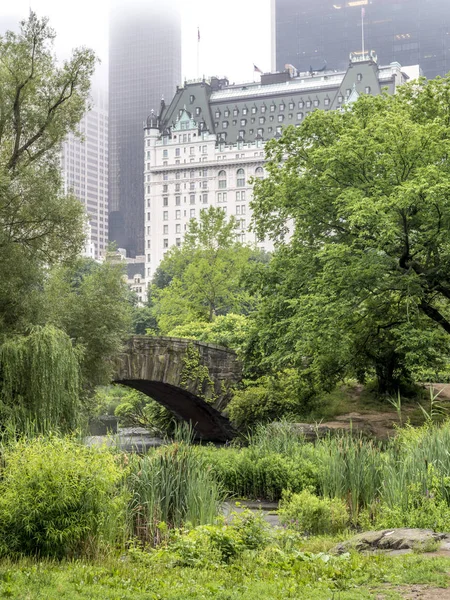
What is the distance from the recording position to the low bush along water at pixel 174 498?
10320 mm

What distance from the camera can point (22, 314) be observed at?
22172 mm

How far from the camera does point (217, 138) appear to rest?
144 m

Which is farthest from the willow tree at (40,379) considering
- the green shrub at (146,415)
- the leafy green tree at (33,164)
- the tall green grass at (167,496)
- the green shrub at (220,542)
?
the green shrub at (146,415)

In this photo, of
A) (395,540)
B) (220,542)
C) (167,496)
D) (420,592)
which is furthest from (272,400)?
(420,592)

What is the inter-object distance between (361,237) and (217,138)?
124216mm

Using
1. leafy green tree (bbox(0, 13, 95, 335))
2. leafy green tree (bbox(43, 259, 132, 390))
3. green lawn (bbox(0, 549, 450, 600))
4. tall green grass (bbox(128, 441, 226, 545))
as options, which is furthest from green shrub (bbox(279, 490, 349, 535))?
leafy green tree (bbox(43, 259, 132, 390))

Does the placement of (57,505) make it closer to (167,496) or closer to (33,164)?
(167,496)

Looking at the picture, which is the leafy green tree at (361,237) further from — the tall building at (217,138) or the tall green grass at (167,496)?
the tall building at (217,138)

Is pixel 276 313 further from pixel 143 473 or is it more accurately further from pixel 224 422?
pixel 143 473

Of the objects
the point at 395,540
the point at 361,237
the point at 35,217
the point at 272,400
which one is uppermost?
the point at 35,217

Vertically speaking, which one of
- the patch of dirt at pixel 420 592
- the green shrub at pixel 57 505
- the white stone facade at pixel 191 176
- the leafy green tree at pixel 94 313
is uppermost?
the white stone facade at pixel 191 176

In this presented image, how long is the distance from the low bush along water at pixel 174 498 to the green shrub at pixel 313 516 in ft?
0.05

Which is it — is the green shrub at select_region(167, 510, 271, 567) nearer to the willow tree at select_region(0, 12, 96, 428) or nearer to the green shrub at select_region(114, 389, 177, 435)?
the willow tree at select_region(0, 12, 96, 428)

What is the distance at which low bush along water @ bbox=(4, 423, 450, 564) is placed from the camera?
10.3 m
